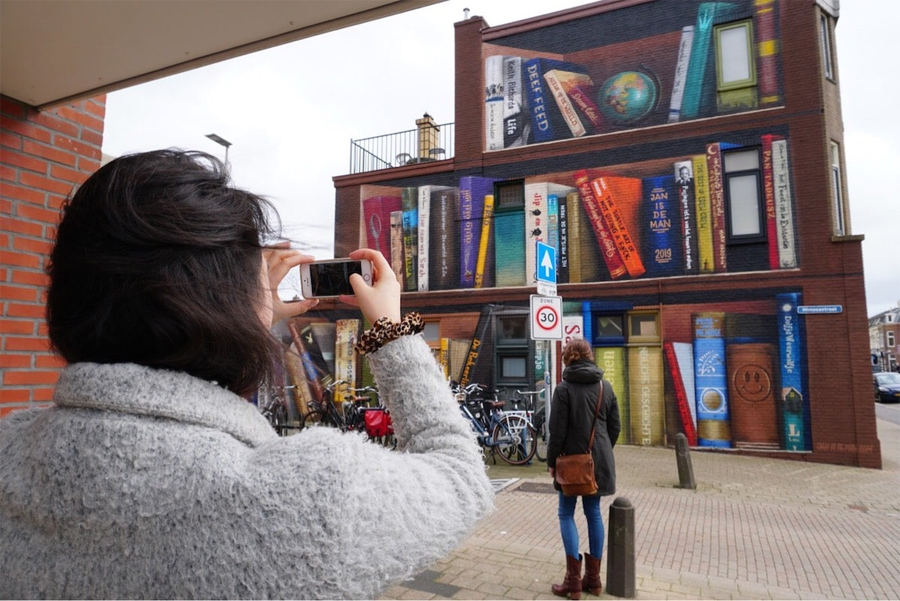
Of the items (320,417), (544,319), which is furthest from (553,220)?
(320,417)

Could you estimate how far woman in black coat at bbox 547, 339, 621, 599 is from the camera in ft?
14.5

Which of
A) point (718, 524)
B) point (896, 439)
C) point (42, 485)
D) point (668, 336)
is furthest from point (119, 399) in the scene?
point (896, 439)

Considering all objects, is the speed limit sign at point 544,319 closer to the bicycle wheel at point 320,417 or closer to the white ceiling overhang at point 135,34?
the white ceiling overhang at point 135,34

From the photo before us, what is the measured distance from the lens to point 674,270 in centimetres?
1259

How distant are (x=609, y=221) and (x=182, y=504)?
13419 mm

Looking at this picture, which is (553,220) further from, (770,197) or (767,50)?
(767,50)

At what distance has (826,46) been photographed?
1261 cm

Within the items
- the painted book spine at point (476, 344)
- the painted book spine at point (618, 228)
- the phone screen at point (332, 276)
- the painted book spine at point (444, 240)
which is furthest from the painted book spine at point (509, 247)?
the phone screen at point (332, 276)

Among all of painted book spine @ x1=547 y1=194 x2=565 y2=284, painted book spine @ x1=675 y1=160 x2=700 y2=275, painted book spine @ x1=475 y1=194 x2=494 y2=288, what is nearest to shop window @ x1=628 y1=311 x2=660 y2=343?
painted book spine @ x1=675 y1=160 x2=700 y2=275

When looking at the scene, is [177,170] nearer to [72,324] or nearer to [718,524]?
[72,324]

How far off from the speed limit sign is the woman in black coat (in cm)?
283

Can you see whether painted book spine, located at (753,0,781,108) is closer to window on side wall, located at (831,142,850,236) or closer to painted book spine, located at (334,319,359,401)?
window on side wall, located at (831,142,850,236)

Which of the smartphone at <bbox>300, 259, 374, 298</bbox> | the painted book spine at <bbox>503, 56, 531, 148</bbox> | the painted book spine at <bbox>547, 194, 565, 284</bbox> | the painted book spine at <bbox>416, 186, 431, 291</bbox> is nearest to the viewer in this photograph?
the smartphone at <bbox>300, 259, 374, 298</bbox>

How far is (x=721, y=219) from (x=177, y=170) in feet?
42.9
